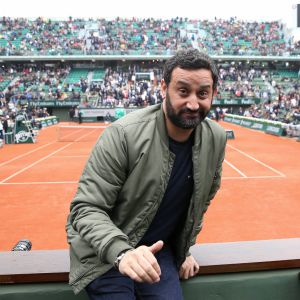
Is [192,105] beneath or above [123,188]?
above

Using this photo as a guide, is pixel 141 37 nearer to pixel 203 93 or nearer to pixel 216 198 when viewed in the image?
pixel 216 198

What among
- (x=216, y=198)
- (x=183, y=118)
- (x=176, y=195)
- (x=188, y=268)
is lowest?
(x=216, y=198)

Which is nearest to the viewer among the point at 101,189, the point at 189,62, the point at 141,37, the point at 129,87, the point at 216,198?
the point at 101,189

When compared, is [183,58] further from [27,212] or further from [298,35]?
[298,35]

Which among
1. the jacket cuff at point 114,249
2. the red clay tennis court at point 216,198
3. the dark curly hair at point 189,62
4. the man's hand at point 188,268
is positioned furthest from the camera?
the red clay tennis court at point 216,198

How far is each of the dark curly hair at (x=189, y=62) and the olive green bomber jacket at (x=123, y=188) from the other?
0.24 m

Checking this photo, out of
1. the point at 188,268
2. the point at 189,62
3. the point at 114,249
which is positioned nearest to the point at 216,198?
the point at 188,268

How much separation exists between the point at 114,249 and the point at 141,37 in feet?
174

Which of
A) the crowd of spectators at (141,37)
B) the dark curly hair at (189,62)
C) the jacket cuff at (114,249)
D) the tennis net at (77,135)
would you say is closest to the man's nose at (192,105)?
the dark curly hair at (189,62)

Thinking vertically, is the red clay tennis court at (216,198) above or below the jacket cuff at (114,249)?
below

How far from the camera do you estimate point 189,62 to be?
194cm

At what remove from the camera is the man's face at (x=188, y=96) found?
1.96 meters

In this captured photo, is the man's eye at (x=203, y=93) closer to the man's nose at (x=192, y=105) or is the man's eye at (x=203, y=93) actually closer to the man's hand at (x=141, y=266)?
the man's nose at (x=192, y=105)

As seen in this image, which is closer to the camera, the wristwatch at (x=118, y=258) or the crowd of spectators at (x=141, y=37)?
the wristwatch at (x=118, y=258)
